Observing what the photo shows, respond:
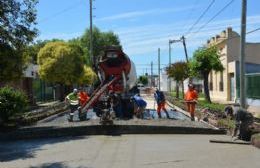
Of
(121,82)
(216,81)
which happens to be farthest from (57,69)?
(121,82)

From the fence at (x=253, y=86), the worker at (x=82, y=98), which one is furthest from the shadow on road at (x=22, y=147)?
the fence at (x=253, y=86)

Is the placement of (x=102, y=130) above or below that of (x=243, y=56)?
below

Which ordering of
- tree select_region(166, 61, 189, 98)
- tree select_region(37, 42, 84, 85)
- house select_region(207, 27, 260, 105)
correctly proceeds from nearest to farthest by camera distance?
tree select_region(37, 42, 84, 85) < house select_region(207, 27, 260, 105) < tree select_region(166, 61, 189, 98)

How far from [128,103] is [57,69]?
91.3 ft

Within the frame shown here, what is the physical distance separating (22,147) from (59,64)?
36.9 meters

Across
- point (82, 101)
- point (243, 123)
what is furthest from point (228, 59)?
point (243, 123)

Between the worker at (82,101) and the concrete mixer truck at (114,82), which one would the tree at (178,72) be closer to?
the concrete mixer truck at (114,82)

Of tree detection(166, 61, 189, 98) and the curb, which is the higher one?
tree detection(166, 61, 189, 98)

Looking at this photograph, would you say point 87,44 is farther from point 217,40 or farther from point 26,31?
point 26,31

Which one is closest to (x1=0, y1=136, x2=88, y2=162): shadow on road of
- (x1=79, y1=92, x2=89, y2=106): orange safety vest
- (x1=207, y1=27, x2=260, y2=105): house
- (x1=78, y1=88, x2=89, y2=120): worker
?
(x1=78, y1=88, x2=89, y2=120): worker

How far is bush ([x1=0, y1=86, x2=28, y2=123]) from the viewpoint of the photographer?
956 inches

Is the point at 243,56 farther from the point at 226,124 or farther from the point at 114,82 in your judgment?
the point at 114,82

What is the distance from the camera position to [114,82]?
91.6 ft

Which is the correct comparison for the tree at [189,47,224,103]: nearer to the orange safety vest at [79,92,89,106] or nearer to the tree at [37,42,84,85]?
the tree at [37,42,84,85]
